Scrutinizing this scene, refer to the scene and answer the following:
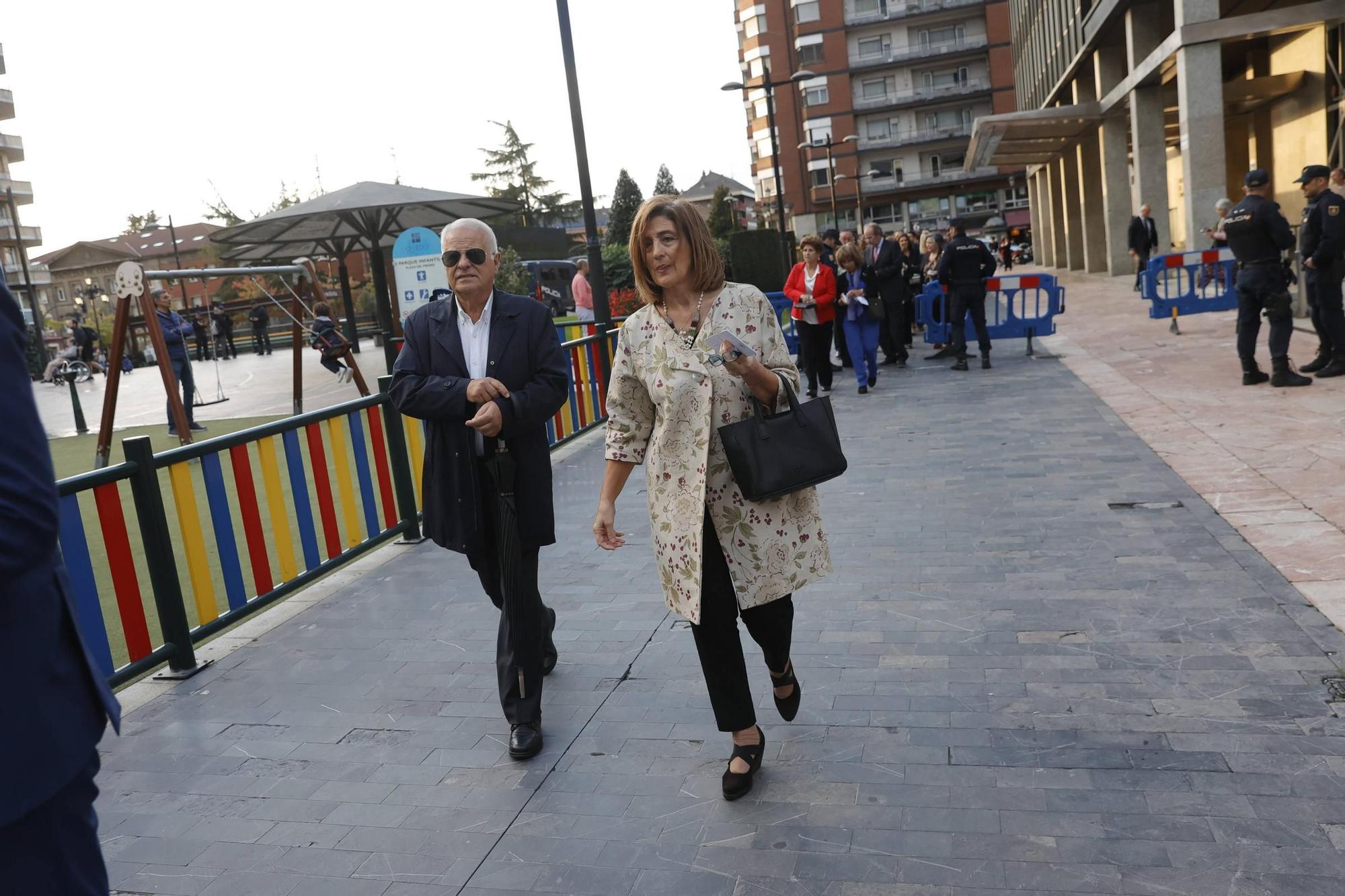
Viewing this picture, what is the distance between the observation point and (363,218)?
58.7 ft

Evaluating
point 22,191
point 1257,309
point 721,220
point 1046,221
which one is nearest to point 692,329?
point 1257,309

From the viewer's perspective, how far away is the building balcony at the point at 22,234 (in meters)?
83.5

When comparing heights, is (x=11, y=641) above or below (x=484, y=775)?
above

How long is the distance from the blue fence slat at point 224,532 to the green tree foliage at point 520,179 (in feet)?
282

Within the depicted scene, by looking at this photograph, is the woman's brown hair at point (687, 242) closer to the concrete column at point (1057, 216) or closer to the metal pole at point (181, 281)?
the metal pole at point (181, 281)

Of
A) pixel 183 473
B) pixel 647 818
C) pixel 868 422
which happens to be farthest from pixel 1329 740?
pixel 868 422

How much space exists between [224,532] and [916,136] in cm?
7950

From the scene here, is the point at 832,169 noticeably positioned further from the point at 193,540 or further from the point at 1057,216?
the point at 193,540

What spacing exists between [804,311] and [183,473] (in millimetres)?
7703

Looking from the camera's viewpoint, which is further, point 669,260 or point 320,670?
point 320,670

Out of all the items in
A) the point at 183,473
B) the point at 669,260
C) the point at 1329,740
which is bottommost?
the point at 1329,740

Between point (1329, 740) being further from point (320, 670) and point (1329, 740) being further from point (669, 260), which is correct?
point (320, 670)

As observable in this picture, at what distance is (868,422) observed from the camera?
33.6ft

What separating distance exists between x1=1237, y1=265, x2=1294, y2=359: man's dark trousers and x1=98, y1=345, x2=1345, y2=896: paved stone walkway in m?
4.09
